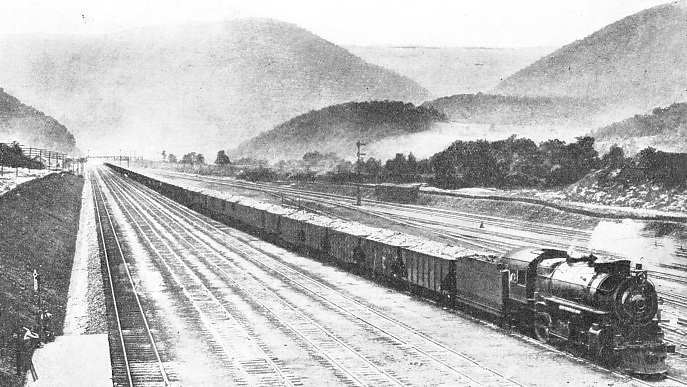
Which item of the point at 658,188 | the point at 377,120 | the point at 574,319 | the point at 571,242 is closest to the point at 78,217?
the point at 571,242

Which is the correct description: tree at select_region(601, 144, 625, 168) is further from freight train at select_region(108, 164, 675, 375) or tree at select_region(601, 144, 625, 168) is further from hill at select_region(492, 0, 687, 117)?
freight train at select_region(108, 164, 675, 375)

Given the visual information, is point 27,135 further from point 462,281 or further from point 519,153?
point 462,281

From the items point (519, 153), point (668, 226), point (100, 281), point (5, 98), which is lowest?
point (100, 281)

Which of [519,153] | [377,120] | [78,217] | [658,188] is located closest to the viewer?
[658,188]

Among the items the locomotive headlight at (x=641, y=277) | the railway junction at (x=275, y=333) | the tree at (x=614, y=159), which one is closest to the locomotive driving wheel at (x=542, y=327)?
the railway junction at (x=275, y=333)

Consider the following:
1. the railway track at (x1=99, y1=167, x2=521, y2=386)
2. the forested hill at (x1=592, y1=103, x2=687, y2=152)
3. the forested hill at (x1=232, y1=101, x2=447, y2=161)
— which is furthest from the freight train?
the forested hill at (x1=232, y1=101, x2=447, y2=161)

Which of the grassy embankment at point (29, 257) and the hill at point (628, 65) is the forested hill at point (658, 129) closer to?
the hill at point (628, 65)

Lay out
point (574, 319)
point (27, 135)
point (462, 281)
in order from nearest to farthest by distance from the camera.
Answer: point (574, 319), point (462, 281), point (27, 135)
